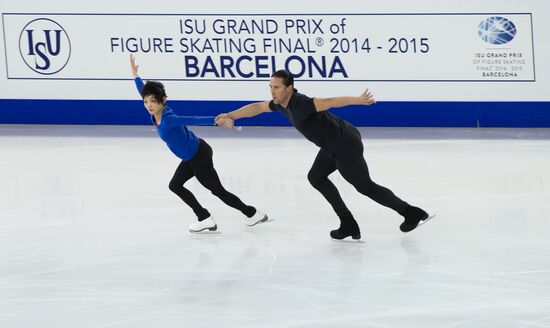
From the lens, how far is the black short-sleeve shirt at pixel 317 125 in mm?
6996

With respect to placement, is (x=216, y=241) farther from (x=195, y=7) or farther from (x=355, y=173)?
(x=195, y=7)

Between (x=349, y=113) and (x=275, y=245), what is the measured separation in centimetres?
602

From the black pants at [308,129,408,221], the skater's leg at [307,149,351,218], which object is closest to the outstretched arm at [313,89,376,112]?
the black pants at [308,129,408,221]

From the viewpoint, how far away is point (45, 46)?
1362 cm

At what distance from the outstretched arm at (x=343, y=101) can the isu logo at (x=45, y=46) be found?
7.27m

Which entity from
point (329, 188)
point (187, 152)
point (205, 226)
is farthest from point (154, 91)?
point (329, 188)

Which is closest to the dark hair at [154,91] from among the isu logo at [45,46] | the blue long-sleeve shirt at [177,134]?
the blue long-sleeve shirt at [177,134]

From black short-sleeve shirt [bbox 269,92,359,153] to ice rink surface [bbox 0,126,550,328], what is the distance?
67 cm

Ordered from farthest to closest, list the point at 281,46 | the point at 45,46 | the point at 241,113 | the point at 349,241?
1. the point at 45,46
2. the point at 281,46
3. the point at 349,241
4. the point at 241,113

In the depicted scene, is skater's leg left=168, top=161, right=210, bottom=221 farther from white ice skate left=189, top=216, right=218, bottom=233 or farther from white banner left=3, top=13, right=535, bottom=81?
white banner left=3, top=13, right=535, bottom=81

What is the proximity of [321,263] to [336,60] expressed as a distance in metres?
6.35

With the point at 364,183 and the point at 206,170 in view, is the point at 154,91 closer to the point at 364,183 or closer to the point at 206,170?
the point at 206,170

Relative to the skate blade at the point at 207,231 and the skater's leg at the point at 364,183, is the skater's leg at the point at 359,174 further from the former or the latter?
the skate blade at the point at 207,231

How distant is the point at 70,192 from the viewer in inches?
369
